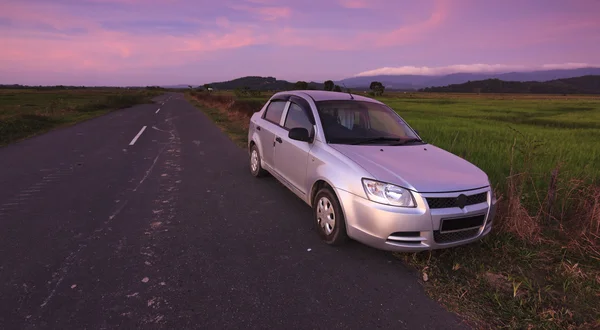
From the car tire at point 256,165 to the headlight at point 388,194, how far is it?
129 inches

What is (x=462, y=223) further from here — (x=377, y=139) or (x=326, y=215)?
(x=377, y=139)

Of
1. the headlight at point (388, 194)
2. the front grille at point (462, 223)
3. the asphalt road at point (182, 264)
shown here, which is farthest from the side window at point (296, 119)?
the front grille at point (462, 223)

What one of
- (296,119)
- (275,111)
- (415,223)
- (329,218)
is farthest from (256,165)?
(415,223)

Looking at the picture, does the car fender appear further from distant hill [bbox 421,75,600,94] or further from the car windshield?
distant hill [bbox 421,75,600,94]

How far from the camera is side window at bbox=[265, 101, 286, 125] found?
555 cm

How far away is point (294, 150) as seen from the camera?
4602 mm

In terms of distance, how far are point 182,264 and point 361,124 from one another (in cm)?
294

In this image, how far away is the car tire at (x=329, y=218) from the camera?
3559 millimetres

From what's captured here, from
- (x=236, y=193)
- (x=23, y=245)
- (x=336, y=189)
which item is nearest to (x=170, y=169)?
(x=236, y=193)

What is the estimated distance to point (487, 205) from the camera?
3348 millimetres

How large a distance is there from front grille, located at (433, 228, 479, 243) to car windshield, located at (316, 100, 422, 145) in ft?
4.64

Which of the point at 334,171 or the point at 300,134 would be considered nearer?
the point at 334,171

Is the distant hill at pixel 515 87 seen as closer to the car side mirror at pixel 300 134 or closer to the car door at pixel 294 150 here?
the car door at pixel 294 150

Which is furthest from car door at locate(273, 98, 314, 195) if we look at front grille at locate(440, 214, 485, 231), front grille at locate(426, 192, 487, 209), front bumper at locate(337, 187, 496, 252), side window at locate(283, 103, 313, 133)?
front grille at locate(440, 214, 485, 231)
